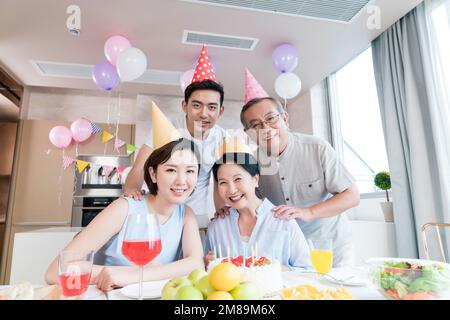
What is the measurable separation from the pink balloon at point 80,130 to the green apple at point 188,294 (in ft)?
11.1

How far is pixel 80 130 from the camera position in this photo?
3.54 m

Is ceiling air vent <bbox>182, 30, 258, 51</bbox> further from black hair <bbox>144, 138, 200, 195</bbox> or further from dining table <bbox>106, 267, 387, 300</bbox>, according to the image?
dining table <bbox>106, 267, 387, 300</bbox>

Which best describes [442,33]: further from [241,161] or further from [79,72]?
[79,72]

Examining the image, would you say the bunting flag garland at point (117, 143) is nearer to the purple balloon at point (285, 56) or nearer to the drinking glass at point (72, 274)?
the purple balloon at point (285, 56)

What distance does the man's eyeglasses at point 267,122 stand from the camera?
1.52m

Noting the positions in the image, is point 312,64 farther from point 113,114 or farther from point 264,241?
point 113,114

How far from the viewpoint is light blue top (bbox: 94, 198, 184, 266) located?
1.15 meters

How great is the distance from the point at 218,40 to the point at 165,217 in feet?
6.63

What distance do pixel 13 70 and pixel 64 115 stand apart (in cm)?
103

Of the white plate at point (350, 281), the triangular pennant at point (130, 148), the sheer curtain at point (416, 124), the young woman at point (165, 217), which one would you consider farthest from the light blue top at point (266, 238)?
the triangular pennant at point (130, 148)
